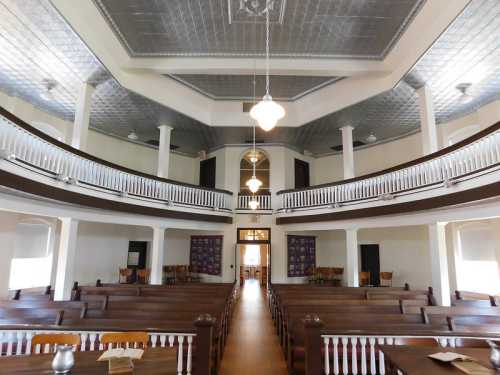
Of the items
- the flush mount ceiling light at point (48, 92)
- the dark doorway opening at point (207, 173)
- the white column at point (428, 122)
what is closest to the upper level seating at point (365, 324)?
the white column at point (428, 122)

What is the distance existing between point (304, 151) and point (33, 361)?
14.1 meters

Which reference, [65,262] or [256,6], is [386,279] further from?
[65,262]

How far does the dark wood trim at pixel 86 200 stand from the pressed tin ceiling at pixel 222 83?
3672 millimetres

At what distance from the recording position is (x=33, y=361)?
2.62m

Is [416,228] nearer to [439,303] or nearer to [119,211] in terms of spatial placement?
[439,303]

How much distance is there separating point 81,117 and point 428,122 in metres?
10.3

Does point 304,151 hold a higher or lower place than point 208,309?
higher

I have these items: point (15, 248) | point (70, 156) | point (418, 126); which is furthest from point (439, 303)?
point (15, 248)

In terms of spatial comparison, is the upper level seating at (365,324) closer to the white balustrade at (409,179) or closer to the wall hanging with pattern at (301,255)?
the white balustrade at (409,179)

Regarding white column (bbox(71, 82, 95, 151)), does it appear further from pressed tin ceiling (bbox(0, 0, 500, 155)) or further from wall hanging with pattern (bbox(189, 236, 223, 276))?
wall hanging with pattern (bbox(189, 236, 223, 276))

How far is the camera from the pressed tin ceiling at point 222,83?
22.0 feet

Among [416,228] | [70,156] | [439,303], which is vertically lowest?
[439,303]

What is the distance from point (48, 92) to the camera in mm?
9500

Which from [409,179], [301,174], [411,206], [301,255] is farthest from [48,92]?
[301,255]
